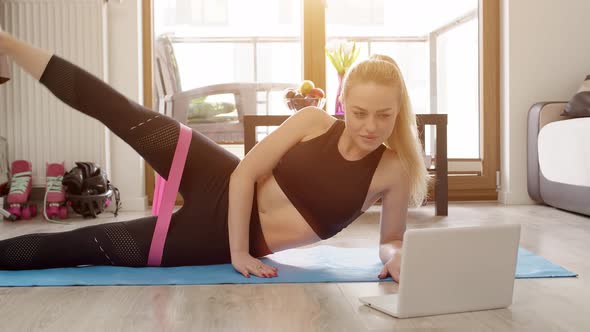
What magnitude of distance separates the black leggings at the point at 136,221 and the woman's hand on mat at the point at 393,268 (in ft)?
1.25

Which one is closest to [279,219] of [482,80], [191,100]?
[191,100]

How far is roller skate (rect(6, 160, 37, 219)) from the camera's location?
354 cm

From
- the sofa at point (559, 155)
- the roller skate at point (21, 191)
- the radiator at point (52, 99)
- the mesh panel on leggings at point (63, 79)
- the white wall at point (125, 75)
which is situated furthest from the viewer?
the white wall at point (125, 75)

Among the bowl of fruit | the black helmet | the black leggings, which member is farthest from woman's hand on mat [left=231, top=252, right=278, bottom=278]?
the black helmet

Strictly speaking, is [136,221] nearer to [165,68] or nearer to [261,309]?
[261,309]

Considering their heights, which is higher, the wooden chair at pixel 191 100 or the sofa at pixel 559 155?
the wooden chair at pixel 191 100

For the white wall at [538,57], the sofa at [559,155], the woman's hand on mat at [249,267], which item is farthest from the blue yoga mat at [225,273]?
the white wall at [538,57]

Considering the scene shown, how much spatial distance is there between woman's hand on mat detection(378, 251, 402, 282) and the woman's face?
32 cm

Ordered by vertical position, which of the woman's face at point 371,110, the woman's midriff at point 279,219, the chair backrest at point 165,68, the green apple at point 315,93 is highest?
the chair backrest at point 165,68

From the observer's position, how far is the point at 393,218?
196 centimetres

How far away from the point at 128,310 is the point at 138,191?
2.58 meters

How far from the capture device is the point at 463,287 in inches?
58.6

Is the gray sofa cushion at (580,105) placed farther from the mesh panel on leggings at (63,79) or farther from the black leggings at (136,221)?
the mesh panel on leggings at (63,79)

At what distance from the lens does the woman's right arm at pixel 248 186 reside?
1.89 meters
